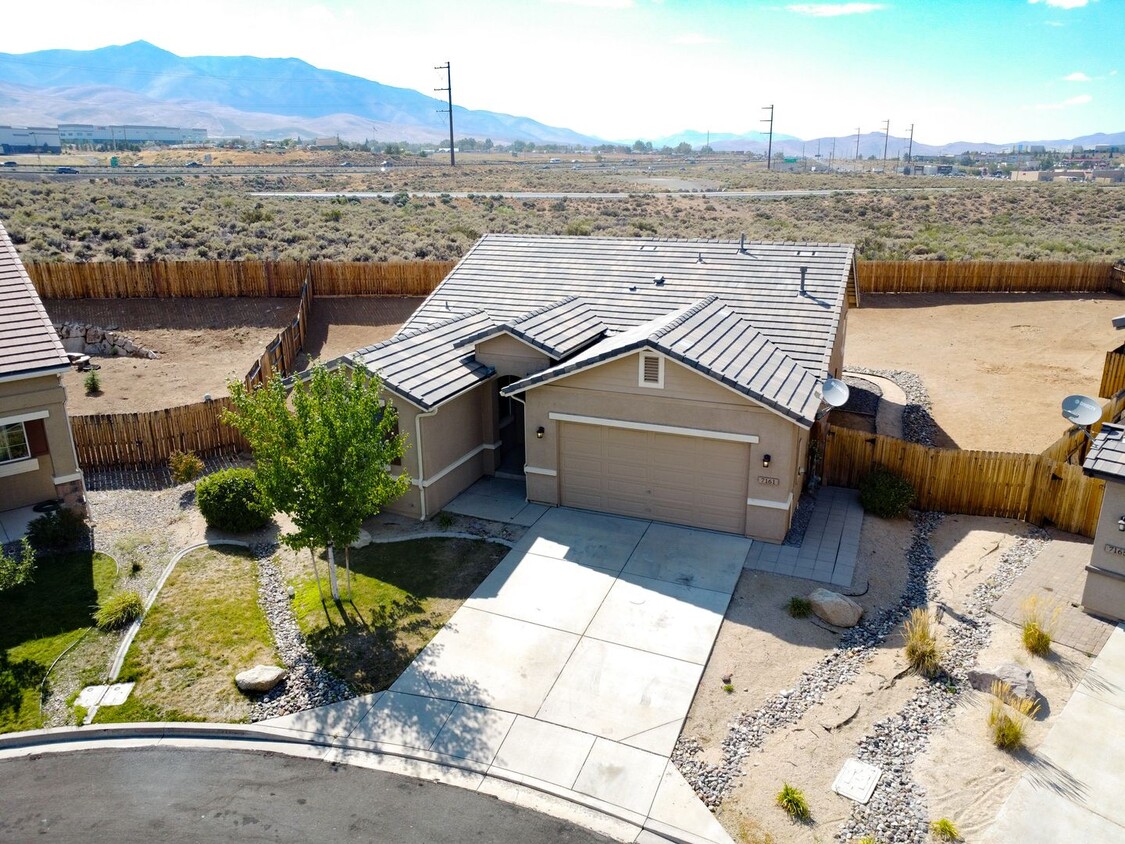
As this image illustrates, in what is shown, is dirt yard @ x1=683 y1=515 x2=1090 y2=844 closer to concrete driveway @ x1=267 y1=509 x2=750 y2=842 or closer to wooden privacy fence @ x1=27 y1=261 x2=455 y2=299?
concrete driveway @ x1=267 y1=509 x2=750 y2=842

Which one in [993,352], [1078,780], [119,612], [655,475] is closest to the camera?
[1078,780]

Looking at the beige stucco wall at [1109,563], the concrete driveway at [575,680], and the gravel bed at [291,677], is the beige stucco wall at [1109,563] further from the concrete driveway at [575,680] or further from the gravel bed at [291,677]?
the gravel bed at [291,677]

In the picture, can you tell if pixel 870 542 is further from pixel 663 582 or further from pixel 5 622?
pixel 5 622

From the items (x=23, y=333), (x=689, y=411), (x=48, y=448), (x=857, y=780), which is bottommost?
(x=857, y=780)

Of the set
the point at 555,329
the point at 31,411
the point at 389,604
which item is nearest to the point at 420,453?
the point at 389,604

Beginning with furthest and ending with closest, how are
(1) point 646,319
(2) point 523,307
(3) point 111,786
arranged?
(2) point 523,307 → (1) point 646,319 → (3) point 111,786

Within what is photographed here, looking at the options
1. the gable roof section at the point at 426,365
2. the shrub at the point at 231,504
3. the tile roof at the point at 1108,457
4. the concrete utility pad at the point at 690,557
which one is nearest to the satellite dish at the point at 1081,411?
the tile roof at the point at 1108,457

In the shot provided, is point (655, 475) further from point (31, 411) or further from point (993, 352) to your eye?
point (993, 352)

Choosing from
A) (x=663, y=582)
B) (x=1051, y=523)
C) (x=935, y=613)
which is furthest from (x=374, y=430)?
(x=1051, y=523)
